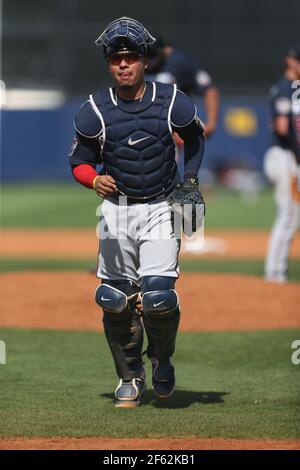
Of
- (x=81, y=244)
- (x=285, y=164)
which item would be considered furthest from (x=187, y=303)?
(x=81, y=244)

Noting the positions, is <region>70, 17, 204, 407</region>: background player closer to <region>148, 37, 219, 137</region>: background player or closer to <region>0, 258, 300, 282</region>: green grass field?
<region>148, 37, 219, 137</region>: background player

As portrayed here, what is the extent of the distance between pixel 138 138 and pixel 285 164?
5.68 m

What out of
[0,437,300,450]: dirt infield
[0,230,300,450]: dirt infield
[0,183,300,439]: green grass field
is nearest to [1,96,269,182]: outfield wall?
[0,230,300,450]: dirt infield

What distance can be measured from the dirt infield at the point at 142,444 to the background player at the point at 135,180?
883 mm

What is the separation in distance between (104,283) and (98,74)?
23114 millimetres

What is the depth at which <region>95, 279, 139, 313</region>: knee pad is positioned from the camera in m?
5.76

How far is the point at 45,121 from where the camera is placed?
30.8 meters

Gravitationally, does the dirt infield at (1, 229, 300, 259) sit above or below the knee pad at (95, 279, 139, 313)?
below

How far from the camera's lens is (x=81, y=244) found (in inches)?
650

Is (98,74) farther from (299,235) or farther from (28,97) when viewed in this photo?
(299,235)

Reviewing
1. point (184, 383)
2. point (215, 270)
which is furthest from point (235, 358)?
point (215, 270)

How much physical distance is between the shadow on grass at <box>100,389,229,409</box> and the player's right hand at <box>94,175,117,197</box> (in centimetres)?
125

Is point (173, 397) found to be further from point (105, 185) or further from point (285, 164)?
point (285, 164)

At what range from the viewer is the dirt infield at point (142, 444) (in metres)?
4.88
